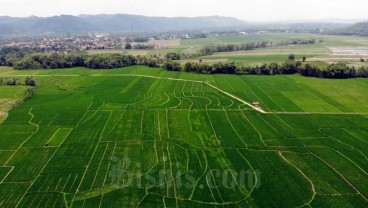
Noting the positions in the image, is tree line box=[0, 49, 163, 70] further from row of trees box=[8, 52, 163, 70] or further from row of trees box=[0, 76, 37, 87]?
row of trees box=[0, 76, 37, 87]

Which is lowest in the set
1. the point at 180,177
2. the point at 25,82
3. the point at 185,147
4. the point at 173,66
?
the point at 180,177

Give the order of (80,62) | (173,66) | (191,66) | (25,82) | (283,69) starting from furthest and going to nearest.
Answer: (80,62) < (173,66) < (191,66) < (283,69) < (25,82)

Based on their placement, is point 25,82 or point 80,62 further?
point 80,62

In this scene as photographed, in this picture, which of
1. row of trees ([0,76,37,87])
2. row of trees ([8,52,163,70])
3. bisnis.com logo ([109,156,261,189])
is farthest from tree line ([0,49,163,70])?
bisnis.com logo ([109,156,261,189])

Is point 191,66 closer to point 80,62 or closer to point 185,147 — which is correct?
point 80,62

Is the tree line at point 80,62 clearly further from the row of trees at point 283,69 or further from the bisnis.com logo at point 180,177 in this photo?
the bisnis.com logo at point 180,177

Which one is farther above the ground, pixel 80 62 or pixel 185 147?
pixel 80 62

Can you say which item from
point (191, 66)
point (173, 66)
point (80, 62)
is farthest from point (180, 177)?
point (80, 62)

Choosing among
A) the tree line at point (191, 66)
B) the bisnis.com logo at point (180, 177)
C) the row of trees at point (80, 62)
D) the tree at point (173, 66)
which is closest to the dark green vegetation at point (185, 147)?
the bisnis.com logo at point (180, 177)

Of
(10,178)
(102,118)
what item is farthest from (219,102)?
(10,178)

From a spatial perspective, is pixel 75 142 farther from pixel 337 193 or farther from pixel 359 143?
pixel 359 143
